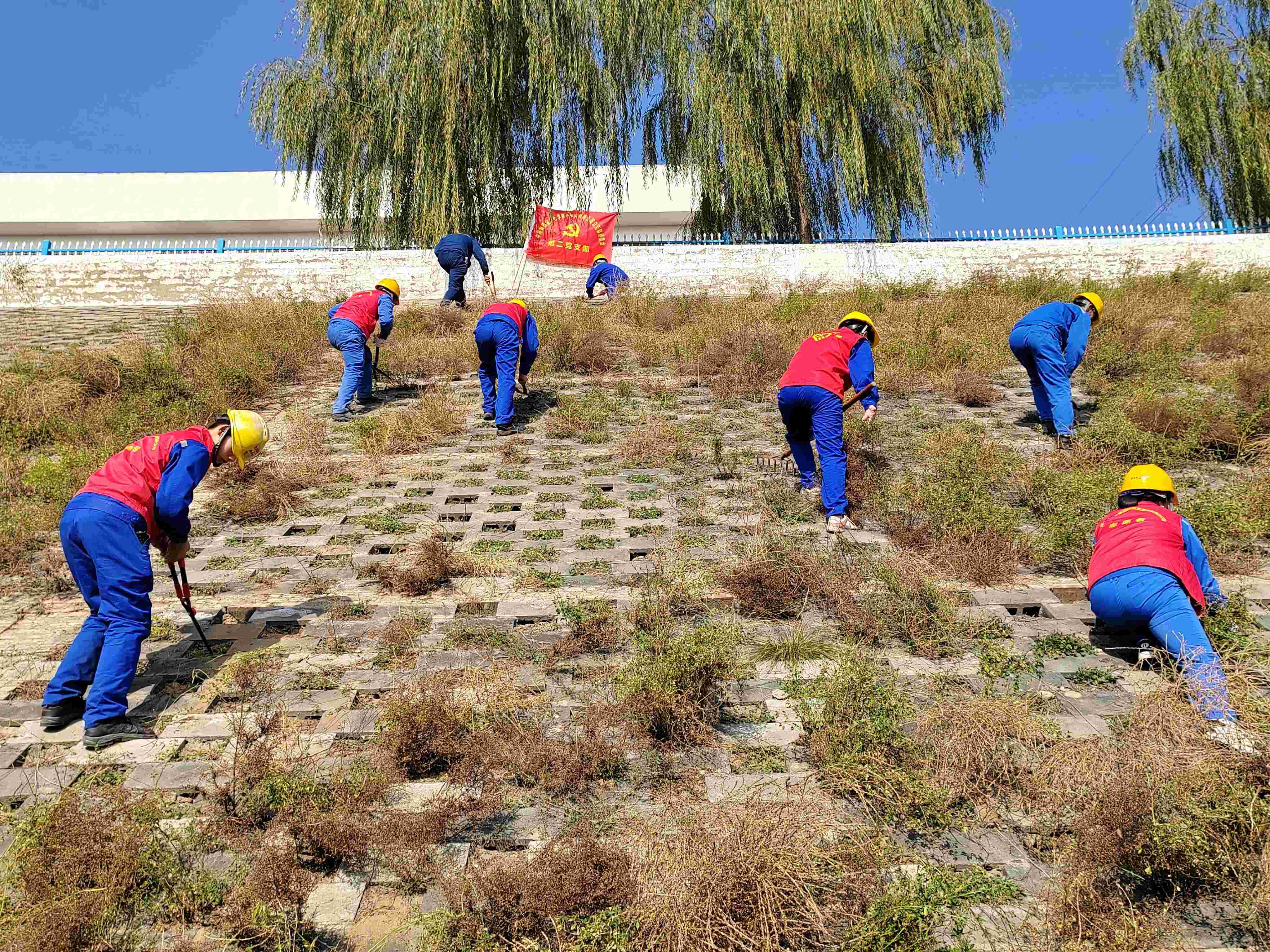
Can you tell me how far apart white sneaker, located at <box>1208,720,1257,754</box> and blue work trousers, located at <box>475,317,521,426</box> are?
6756 mm

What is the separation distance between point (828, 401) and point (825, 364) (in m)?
0.35

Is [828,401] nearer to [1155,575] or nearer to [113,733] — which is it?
[1155,575]

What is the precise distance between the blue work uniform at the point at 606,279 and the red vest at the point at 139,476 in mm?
11122

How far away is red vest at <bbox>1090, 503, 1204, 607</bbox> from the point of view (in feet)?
15.9

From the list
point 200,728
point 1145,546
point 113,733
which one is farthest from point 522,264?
point 1145,546

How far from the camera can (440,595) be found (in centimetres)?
590

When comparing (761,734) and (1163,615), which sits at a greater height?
(1163,615)

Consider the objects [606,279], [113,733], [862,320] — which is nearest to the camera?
[113,733]

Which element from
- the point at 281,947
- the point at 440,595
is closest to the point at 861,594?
the point at 440,595

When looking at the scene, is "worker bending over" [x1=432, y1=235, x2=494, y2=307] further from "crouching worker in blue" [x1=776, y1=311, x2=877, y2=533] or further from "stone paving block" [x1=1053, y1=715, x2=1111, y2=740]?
"stone paving block" [x1=1053, y1=715, x2=1111, y2=740]

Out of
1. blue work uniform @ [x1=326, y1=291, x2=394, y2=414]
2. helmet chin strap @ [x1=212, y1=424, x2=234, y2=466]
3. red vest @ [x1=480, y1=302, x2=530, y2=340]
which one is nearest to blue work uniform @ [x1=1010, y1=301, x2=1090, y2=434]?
red vest @ [x1=480, y1=302, x2=530, y2=340]

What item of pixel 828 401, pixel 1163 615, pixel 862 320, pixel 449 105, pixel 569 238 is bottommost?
pixel 1163 615

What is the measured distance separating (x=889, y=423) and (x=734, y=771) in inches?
230

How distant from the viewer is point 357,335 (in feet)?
31.8
